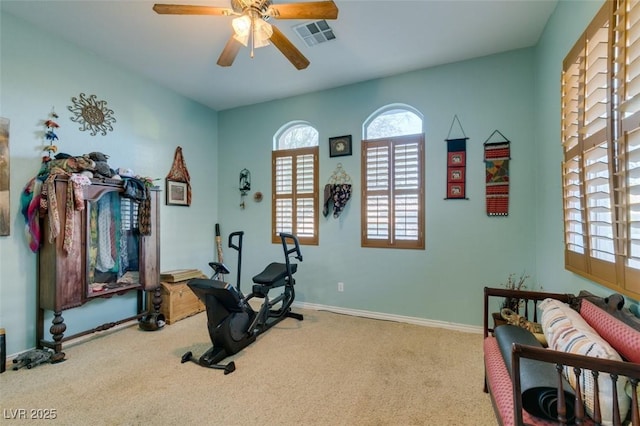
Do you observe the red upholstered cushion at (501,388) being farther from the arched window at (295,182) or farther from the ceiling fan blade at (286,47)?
the arched window at (295,182)

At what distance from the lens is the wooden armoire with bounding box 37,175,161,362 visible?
265 centimetres

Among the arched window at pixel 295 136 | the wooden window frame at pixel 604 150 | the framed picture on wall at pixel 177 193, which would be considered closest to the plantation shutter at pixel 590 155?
the wooden window frame at pixel 604 150

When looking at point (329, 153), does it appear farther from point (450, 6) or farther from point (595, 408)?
point (595, 408)

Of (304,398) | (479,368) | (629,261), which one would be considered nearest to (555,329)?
(629,261)

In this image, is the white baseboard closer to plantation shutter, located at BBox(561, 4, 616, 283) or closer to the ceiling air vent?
plantation shutter, located at BBox(561, 4, 616, 283)

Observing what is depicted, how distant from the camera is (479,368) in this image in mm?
2494

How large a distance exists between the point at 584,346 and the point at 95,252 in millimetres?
3985

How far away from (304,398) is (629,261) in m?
2.12

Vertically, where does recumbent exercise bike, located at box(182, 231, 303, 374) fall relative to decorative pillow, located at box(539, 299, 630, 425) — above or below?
below

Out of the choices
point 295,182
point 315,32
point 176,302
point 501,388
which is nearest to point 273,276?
point 176,302

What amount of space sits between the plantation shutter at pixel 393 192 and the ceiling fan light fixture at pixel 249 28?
2.11m

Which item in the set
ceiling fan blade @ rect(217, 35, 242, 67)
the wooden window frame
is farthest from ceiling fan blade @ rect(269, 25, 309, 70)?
the wooden window frame

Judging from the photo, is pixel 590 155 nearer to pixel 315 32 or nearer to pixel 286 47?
pixel 286 47

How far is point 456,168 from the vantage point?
3406 mm
